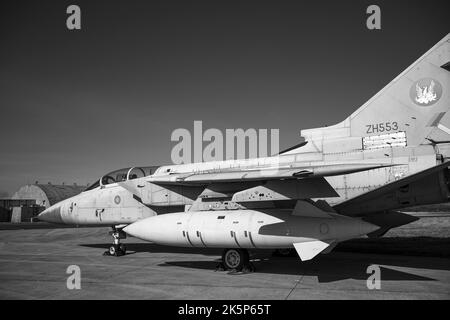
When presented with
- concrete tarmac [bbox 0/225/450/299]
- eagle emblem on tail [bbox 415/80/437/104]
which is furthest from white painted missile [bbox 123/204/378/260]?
eagle emblem on tail [bbox 415/80/437/104]

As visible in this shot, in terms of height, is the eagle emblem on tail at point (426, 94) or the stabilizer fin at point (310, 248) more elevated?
the eagle emblem on tail at point (426, 94)

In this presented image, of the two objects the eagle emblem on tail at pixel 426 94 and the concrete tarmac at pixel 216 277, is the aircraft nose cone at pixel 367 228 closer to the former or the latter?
the concrete tarmac at pixel 216 277

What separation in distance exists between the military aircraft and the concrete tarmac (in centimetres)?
85

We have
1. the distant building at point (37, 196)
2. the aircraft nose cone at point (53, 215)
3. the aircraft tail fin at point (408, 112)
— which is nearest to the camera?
the aircraft tail fin at point (408, 112)

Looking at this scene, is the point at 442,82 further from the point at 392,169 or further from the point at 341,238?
the point at 341,238

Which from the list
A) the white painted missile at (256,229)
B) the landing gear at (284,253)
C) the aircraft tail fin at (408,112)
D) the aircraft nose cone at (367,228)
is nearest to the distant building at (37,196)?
the landing gear at (284,253)

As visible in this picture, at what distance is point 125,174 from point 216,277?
5.85 meters

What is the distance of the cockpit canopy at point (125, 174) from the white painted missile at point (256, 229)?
9.48 ft

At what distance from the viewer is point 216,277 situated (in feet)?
29.0

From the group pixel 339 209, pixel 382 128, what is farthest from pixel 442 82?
pixel 339 209

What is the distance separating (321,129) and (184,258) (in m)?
6.38

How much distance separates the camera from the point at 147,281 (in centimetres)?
847

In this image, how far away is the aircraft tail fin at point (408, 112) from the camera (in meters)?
8.69

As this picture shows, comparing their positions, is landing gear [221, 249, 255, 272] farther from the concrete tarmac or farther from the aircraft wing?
the aircraft wing
